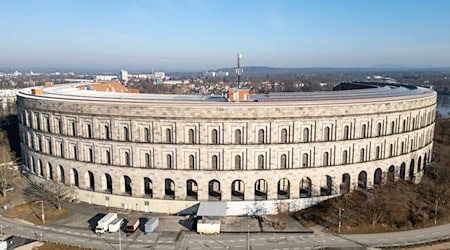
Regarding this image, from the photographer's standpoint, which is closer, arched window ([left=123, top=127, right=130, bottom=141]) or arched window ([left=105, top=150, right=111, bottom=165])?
arched window ([left=123, top=127, right=130, bottom=141])

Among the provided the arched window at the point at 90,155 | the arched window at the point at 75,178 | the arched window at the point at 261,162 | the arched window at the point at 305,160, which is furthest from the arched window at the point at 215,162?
the arched window at the point at 75,178

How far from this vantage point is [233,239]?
5719 cm

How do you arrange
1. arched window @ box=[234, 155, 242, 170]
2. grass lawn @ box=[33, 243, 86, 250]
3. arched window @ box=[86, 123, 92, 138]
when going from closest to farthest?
grass lawn @ box=[33, 243, 86, 250], arched window @ box=[234, 155, 242, 170], arched window @ box=[86, 123, 92, 138]

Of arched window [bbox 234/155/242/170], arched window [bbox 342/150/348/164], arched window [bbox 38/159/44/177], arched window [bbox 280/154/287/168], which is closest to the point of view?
arched window [bbox 234/155/242/170]

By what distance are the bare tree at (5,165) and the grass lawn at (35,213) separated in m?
8.37

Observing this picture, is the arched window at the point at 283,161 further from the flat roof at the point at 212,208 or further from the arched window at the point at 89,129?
the arched window at the point at 89,129

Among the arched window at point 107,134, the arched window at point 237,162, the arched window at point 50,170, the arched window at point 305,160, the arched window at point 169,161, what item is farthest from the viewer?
the arched window at point 50,170

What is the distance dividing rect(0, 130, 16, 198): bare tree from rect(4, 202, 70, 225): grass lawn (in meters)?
8.37

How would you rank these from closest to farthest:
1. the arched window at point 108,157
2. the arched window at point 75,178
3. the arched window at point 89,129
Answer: the arched window at point 108,157 < the arched window at point 89,129 < the arched window at point 75,178

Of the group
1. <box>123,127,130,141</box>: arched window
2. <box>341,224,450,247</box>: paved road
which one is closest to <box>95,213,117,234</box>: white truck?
<box>123,127,130,141</box>: arched window

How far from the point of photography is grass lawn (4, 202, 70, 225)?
211 feet

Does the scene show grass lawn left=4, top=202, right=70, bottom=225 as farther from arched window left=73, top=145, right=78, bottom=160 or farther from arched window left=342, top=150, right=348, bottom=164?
arched window left=342, top=150, right=348, bottom=164

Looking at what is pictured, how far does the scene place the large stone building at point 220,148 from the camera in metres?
65.8

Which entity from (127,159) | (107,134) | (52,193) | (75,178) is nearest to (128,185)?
(127,159)
